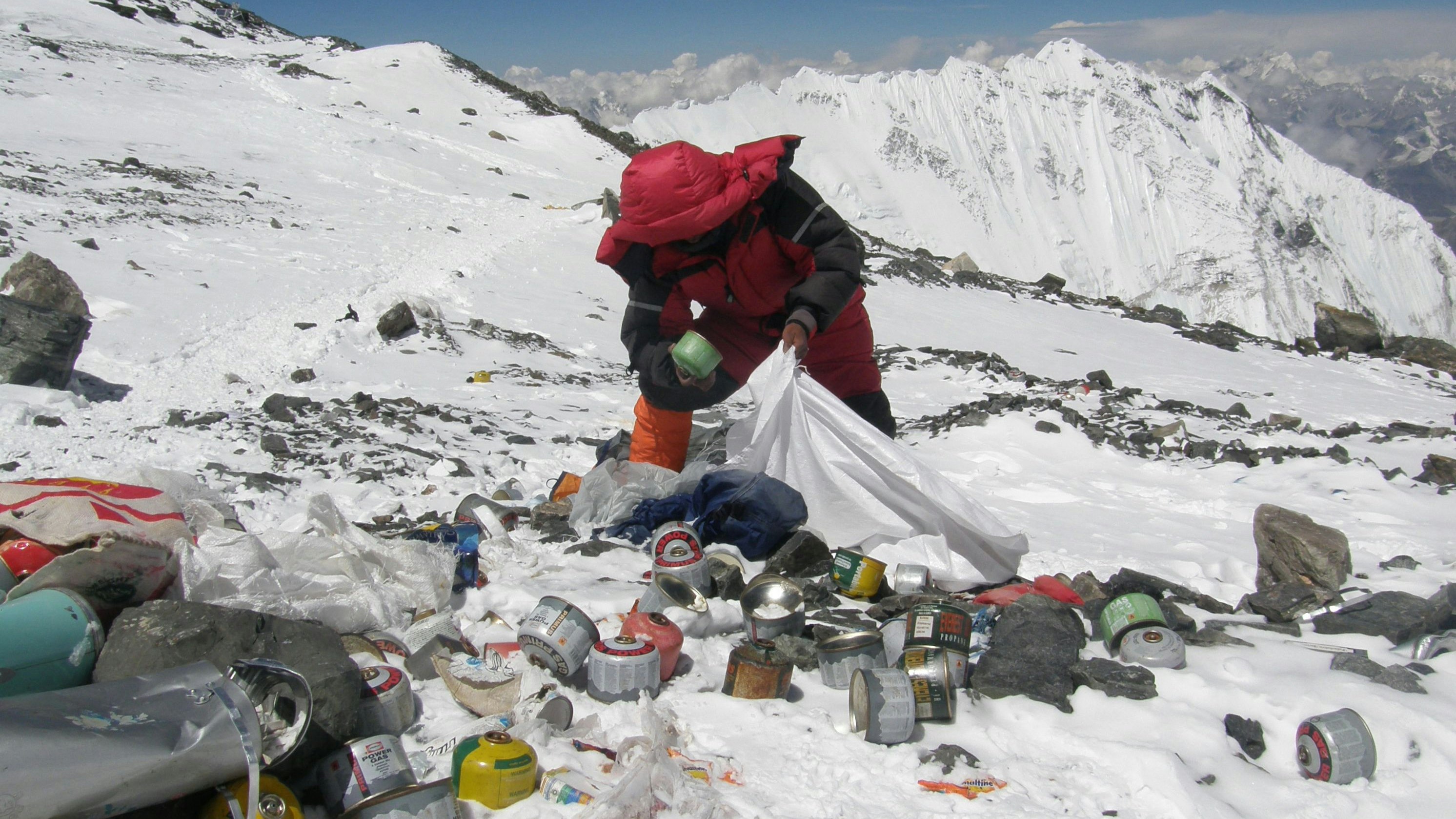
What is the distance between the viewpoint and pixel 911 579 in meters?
3.38

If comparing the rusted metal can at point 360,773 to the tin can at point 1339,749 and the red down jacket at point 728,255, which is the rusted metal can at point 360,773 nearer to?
the tin can at point 1339,749

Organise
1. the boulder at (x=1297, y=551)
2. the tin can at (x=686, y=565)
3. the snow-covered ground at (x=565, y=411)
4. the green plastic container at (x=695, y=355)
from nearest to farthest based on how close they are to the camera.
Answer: the snow-covered ground at (x=565, y=411) < the tin can at (x=686, y=565) < the boulder at (x=1297, y=551) < the green plastic container at (x=695, y=355)

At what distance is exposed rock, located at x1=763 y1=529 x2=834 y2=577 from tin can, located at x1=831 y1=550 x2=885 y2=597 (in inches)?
6.1

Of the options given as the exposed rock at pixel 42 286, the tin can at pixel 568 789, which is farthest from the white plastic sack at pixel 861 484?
the exposed rock at pixel 42 286

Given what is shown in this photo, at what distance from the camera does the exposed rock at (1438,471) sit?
536 centimetres

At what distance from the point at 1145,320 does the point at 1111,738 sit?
15176mm

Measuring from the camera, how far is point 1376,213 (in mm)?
134125

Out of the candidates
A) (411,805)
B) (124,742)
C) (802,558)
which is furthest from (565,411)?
(124,742)

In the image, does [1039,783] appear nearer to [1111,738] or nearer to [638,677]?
[1111,738]

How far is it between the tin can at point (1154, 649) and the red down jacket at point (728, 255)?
71.1 inches

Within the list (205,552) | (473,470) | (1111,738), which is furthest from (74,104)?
(1111,738)

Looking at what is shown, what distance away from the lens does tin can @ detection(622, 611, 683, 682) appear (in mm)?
2496

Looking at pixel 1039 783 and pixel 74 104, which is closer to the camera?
pixel 1039 783

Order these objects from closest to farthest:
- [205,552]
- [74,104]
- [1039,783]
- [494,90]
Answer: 1. [1039,783]
2. [205,552]
3. [74,104]
4. [494,90]
